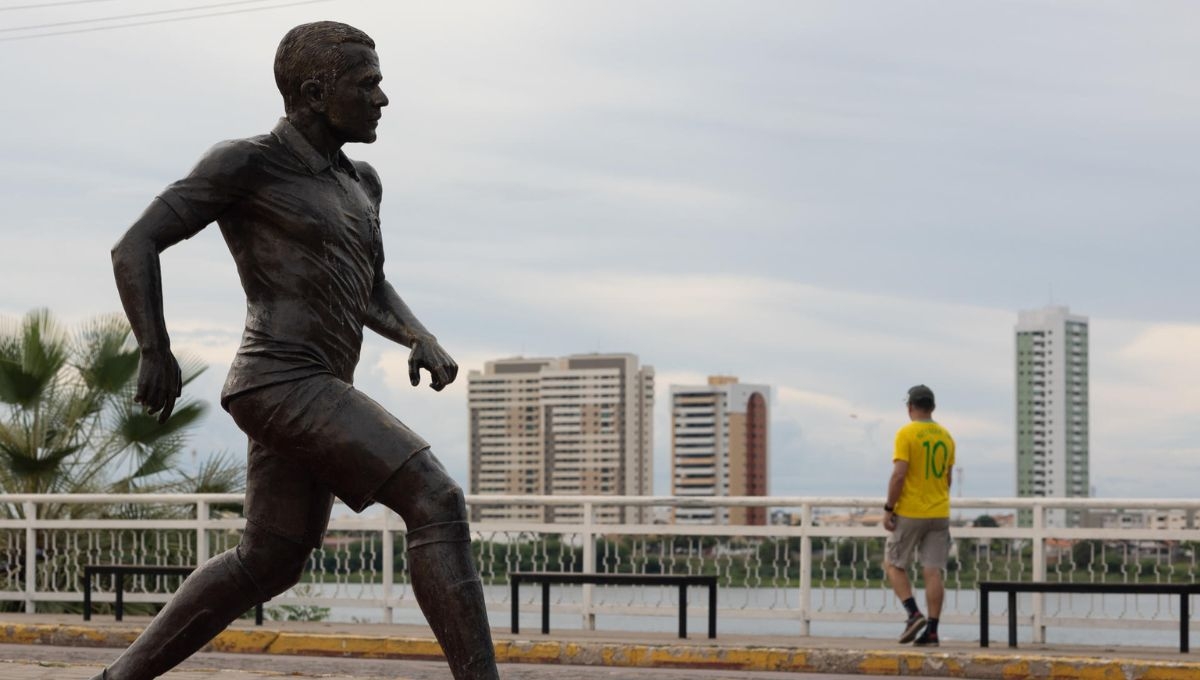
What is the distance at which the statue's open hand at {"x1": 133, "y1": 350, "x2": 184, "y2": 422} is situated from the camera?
483 centimetres

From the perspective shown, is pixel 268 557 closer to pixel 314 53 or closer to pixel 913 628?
pixel 314 53

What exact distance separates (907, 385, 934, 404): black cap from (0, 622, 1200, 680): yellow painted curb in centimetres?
175

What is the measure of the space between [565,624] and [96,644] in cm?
337

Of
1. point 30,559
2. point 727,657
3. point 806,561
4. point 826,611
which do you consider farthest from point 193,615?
point 30,559

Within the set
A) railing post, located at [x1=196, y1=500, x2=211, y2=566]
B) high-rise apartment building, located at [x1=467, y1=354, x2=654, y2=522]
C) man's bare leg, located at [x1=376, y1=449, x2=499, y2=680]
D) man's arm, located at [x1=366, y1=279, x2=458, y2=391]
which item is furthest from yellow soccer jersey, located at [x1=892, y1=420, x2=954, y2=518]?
high-rise apartment building, located at [x1=467, y1=354, x2=654, y2=522]

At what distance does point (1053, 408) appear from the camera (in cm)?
14362

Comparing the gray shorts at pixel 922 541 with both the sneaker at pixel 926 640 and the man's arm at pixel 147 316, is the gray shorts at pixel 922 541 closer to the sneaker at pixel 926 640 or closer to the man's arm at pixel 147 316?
the sneaker at pixel 926 640

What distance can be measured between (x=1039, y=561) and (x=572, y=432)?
12235cm

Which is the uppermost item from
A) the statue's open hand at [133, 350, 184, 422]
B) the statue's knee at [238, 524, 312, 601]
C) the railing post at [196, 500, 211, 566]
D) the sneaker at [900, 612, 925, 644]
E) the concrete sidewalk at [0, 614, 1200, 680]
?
the statue's open hand at [133, 350, 184, 422]

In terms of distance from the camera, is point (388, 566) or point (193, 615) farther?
point (388, 566)

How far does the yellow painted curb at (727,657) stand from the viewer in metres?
10.5

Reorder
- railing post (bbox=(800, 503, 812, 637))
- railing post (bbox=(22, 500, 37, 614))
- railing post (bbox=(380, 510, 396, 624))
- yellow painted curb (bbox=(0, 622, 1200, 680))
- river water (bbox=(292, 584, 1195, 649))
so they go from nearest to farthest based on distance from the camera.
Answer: yellow painted curb (bbox=(0, 622, 1200, 680))
river water (bbox=(292, 584, 1195, 649))
railing post (bbox=(800, 503, 812, 637))
railing post (bbox=(380, 510, 396, 624))
railing post (bbox=(22, 500, 37, 614))

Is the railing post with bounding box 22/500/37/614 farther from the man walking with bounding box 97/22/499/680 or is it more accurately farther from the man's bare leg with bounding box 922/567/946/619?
the man walking with bounding box 97/22/499/680

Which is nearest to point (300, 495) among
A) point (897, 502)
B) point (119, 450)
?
point (897, 502)
